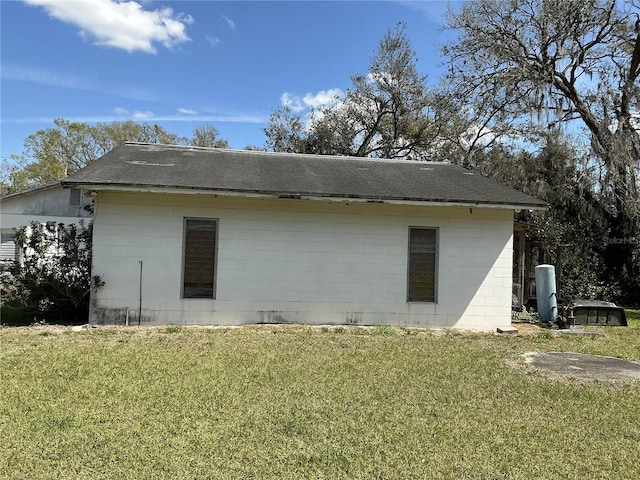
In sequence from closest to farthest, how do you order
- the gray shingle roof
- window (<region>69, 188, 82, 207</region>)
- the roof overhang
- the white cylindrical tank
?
the roof overhang < the gray shingle roof < the white cylindrical tank < window (<region>69, 188, 82, 207</region>)

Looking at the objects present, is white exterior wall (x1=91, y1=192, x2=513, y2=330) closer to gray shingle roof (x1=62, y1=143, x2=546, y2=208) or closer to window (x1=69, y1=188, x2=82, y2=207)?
gray shingle roof (x1=62, y1=143, x2=546, y2=208)

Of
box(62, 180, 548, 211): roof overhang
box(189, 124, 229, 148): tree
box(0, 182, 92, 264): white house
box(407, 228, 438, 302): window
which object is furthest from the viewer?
box(189, 124, 229, 148): tree

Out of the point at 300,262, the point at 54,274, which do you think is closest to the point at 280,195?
the point at 300,262

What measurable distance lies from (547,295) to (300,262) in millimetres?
5721

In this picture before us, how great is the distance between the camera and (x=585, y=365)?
21.4 feet

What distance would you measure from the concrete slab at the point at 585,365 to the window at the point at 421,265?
270cm

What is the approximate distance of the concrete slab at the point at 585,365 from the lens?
5.99m

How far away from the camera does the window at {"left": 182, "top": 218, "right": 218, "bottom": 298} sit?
355 inches

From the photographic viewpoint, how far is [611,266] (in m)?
16.3

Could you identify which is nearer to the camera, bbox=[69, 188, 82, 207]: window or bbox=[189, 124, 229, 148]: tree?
bbox=[69, 188, 82, 207]: window

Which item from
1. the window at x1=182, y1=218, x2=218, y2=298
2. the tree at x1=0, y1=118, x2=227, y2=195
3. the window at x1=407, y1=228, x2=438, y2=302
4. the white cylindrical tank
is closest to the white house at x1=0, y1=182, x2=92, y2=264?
the window at x1=182, y1=218, x2=218, y2=298

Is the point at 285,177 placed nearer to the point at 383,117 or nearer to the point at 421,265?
the point at 421,265

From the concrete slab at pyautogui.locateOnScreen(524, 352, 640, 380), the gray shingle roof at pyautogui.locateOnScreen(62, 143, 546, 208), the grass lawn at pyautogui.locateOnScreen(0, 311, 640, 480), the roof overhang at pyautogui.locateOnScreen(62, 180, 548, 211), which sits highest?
the gray shingle roof at pyautogui.locateOnScreen(62, 143, 546, 208)

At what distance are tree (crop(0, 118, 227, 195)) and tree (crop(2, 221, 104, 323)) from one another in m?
31.0
